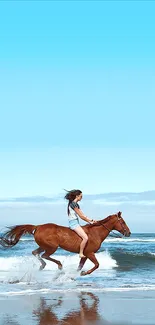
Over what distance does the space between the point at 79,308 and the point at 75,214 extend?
403 centimetres

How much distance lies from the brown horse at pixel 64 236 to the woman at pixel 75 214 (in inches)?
5.4

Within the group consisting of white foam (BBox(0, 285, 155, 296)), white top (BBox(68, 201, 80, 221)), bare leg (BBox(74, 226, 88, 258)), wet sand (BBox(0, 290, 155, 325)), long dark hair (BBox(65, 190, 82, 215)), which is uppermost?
long dark hair (BBox(65, 190, 82, 215))

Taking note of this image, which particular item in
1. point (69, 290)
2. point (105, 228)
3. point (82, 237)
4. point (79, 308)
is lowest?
point (79, 308)

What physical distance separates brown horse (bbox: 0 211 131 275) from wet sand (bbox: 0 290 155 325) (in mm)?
1752

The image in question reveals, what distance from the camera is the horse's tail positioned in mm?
13492

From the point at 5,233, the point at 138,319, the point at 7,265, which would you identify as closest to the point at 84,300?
the point at 138,319

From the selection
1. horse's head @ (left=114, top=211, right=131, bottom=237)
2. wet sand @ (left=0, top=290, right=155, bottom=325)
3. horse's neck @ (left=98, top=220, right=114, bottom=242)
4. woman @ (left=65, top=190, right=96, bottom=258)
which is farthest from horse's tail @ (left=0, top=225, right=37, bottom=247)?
wet sand @ (left=0, top=290, right=155, bottom=325)

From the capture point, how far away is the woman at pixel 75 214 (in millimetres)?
13055

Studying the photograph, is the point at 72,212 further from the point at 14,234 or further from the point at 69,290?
the point at 69,290

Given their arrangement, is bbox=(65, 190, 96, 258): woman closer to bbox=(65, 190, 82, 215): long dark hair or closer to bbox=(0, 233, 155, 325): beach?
bbox=(65, 190, 82, 215): long dark hair

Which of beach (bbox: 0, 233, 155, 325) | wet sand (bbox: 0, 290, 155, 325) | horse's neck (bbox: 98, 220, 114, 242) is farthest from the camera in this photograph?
horse's neck (bbox: 98, 220, 114, 242)

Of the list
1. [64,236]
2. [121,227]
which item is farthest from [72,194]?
[121,227]

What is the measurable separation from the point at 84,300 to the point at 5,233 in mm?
3984

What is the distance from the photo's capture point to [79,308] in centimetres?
934
